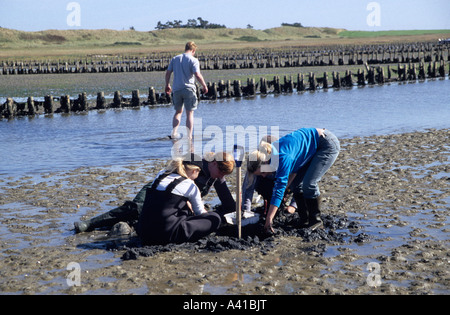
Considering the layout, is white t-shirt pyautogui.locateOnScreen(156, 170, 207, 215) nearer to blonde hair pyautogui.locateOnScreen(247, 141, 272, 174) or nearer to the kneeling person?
the kneeling person

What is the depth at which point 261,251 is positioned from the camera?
6551 millimetres

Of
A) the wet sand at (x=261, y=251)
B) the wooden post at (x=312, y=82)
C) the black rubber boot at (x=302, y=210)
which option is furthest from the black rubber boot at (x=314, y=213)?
the wooden post at (x=312, y=82)

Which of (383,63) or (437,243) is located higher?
(383,63)

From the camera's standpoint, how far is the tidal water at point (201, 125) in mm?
12922

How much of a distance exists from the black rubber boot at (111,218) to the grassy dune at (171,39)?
11135 centimetres

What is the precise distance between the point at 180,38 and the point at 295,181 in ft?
494

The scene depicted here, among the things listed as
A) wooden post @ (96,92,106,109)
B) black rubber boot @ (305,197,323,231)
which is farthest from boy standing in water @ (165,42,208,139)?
wooden post @ (96,92,106,109)

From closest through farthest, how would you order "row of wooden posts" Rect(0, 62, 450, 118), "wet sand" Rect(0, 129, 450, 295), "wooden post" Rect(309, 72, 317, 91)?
"wet sand" Rect(0, 129, 450, 295) → "row of wooden posts" Rect(0, 62, 450, 118) → "wooden post" Rect(309, 72, 317, 91)

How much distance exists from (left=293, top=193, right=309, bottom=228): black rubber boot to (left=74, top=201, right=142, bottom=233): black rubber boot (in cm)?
204

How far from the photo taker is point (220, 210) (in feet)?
25.5

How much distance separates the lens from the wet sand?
5.56 m

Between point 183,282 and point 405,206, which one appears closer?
point 183,282
